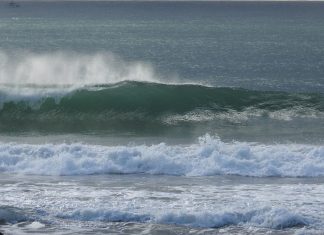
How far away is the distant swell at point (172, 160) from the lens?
68.2ft

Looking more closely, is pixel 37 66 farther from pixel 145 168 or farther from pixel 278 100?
pixel 145 168

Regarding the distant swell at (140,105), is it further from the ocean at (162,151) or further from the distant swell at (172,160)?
the distant swell at (172,160)

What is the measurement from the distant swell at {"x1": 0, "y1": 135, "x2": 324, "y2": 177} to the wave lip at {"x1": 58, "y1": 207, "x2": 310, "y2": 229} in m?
4.11

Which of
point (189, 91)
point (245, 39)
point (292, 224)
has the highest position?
point (245, 39)

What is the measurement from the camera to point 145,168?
21234 millimetres

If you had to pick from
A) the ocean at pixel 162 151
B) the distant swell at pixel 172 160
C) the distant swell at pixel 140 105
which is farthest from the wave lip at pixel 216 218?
the distant swell at pixel 140 105

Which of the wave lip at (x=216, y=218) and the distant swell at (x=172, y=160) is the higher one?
the distant swell at (x=172, y=160)

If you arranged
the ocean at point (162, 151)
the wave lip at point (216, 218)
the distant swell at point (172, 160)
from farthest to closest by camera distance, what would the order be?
the distant swell at point (172, 160), the ocean at point (162, 151), the wave lip at point (216, 218)

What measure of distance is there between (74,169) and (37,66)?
87.6 feet

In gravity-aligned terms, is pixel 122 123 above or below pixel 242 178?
above

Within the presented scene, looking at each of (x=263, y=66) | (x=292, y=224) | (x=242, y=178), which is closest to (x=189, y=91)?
(x=242, y=178)

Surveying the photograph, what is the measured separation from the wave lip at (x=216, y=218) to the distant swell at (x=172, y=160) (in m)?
4.11

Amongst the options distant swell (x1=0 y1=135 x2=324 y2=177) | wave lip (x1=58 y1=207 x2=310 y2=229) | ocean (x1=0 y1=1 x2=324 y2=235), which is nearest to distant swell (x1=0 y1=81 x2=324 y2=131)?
ocean (x1=0 y1=1 x2=324 y2=235)

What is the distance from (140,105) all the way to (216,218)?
1512cm
